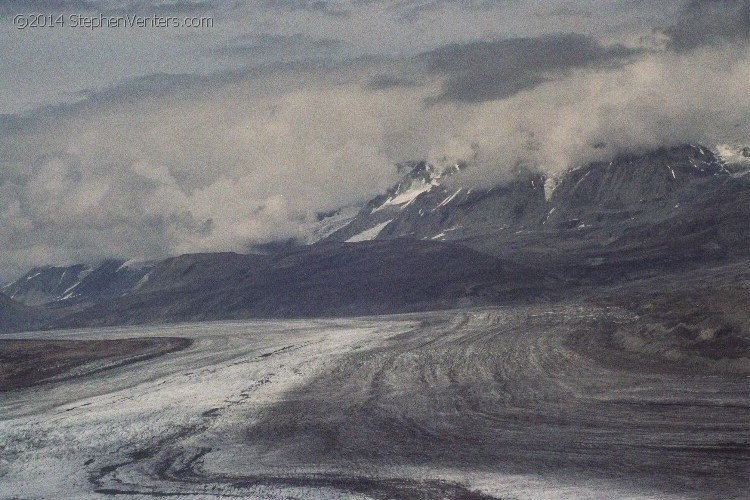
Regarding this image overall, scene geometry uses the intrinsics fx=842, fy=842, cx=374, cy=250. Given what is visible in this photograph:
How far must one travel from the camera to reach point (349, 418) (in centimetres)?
3431

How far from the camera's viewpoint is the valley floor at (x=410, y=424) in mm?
23844

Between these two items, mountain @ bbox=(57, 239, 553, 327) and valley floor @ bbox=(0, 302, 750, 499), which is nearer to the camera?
valley floor @ bbox=(0, 302, 750, 499)

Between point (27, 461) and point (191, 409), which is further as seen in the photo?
point (191, 409)

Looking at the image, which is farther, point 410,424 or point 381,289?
point 381,289

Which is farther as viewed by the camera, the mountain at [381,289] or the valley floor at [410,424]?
the mountain at [381,289]

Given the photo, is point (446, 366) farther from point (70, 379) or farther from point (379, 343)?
point (70, 379)

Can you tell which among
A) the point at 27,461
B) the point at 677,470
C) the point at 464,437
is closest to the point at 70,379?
the point at 27,461

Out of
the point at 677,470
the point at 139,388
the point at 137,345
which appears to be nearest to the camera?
the point at 677,470

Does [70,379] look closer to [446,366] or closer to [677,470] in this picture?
[446,366]

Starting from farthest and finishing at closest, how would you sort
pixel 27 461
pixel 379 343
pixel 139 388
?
pixel 379 343
pixel 139 388
pixel 27 461

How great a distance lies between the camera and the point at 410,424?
32.0 metres

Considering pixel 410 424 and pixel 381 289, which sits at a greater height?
pixel 410 424

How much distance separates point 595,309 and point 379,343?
2487cm

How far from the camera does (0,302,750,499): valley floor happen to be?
23.8 metres
